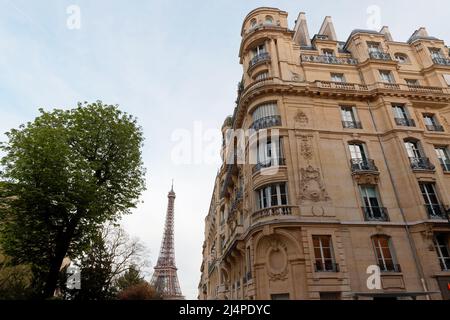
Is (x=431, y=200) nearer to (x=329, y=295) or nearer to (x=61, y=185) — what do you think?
(x=329, y=295)

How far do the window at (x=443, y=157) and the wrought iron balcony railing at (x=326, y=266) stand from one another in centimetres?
1123

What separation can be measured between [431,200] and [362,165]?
465cm

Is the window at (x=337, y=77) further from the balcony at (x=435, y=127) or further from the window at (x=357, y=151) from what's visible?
the balcony at (x=435, y=127)

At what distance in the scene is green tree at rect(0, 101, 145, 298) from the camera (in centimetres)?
1432

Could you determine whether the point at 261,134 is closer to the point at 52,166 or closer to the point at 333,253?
the point at 333,253

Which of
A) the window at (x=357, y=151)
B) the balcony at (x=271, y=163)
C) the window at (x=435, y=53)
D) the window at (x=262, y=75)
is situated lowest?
the balcony at (x=271, y=163)

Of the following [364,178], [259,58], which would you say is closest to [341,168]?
[364,178]

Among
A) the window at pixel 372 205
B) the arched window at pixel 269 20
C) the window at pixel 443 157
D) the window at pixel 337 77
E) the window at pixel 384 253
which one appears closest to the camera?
the window at pixel 384 253

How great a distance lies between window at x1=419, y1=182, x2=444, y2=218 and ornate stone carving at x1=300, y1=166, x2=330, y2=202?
646 centimetres

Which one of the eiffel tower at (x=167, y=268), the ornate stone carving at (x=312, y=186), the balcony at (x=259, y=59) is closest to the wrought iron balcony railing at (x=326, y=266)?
the ornate stone carving at (x=312, y=186)

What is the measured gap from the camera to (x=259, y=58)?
74.0 feet

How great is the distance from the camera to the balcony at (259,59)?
872 inches

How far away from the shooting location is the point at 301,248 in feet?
50.6
